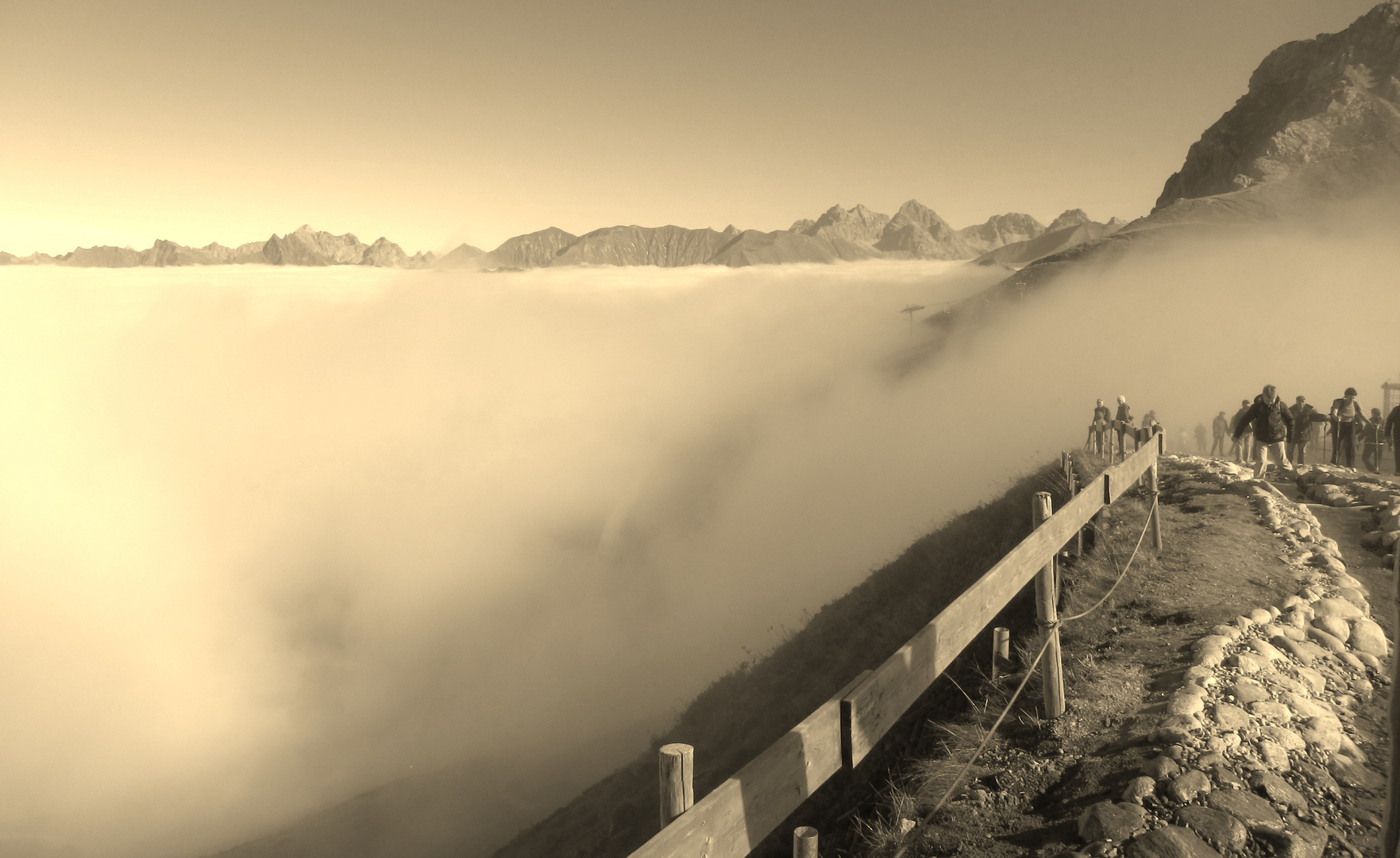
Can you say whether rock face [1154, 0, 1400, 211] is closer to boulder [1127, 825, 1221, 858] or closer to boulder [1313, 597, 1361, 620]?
boulder [1313, 597, 1361, 620]

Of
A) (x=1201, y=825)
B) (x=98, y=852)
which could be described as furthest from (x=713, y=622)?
(x=1201, y=825)

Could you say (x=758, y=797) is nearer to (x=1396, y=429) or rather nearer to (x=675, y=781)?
(x=675, y=781)

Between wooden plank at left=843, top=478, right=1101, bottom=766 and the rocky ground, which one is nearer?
wooden plank at left=843, top=478, right=1101, bottom=766

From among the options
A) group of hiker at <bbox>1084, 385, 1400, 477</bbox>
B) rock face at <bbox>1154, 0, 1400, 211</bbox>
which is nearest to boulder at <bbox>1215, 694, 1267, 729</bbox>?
group of hiker at <bbox>1084, 385, 1400, 477</bbox>

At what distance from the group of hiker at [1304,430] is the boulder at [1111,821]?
13.5 metres

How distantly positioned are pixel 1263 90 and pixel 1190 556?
196 metres

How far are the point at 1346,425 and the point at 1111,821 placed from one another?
1968 cm

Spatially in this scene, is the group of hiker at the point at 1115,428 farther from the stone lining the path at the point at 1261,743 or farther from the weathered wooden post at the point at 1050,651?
the weathered wooden post at the point at 1050,651

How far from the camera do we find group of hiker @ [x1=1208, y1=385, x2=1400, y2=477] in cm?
1522

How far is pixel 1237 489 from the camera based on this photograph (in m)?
13.1

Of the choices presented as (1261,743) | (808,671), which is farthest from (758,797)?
(808,671)

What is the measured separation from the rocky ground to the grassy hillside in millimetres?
2319

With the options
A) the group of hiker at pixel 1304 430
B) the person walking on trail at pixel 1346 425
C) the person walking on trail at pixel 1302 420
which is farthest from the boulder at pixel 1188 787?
A: the person walking on trail at pixel 1346 425

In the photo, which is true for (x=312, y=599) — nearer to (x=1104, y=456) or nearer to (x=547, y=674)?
(x=547, y=674)
